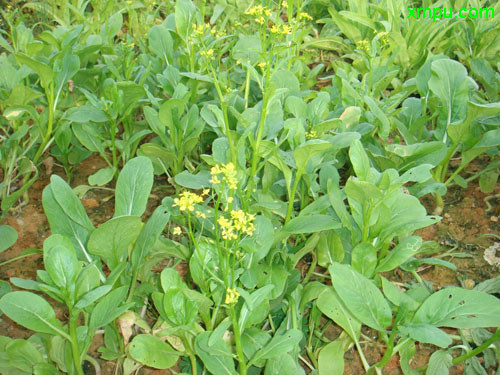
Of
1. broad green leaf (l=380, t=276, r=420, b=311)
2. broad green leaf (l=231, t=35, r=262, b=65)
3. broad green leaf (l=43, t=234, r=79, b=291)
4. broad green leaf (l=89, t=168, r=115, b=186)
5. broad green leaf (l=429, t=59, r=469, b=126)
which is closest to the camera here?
broad green leaf (l=43, t=234, r=79, b=291)

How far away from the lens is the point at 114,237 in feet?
4.93

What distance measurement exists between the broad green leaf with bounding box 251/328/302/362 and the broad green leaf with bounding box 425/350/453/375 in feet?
1.47

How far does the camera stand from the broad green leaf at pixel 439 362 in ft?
5.03

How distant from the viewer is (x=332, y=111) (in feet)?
6.98

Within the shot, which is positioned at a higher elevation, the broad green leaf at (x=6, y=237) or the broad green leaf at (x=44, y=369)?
the broad green leaf at (x=6, y=237)

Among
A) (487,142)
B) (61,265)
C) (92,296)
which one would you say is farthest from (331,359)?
(487,142)

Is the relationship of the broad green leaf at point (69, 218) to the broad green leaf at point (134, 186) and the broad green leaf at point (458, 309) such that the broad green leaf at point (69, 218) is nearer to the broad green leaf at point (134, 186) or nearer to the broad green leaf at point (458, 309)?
the broad green leaf at point (134, 186)

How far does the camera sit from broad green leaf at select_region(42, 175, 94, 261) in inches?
62.6

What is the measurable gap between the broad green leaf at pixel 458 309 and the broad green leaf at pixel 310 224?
0.34m

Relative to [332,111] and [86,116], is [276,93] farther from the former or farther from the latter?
[86,116]

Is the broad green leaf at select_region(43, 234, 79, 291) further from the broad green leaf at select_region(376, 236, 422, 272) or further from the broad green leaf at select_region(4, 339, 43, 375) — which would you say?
the broad green leaf at select_region(376, 236, 422, 272)

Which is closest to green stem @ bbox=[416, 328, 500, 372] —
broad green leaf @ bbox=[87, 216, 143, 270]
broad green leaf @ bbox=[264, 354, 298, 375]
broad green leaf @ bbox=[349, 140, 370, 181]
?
broad green leaf @ bbox=[264, 354, 298, 375]

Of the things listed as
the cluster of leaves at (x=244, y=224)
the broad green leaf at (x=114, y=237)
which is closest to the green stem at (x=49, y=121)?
the cluster of leaves at (x=244, y=224)

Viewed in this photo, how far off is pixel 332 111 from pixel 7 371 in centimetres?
148
